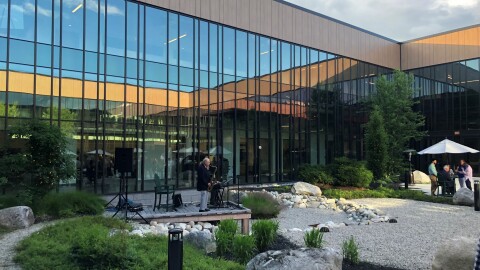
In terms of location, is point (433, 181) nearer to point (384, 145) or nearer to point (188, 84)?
point (384, 145)

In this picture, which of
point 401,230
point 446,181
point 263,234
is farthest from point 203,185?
point 446,181

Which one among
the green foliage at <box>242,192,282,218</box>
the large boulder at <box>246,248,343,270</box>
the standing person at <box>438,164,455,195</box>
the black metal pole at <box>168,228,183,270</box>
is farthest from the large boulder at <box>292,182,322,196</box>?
the black metal pole at <box>168,228,183,270</box>

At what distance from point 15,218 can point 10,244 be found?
1905 mm

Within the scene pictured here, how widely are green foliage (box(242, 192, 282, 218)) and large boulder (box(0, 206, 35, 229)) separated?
21.1 ft

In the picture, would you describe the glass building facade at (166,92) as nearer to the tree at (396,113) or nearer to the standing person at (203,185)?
the tree at (396,113)

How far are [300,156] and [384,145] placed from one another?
5675 millimetres

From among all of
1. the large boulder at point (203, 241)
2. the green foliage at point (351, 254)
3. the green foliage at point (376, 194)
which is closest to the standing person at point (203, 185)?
the large boulder at point (203, 241)

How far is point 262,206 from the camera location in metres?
13.2

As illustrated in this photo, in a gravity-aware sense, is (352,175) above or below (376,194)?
above

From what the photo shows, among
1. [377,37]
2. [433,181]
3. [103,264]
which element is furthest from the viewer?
[377,37]

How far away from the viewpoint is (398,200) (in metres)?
18.3

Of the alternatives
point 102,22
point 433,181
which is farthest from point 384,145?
point 102,22

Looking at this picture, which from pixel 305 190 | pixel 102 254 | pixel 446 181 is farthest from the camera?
pixel 305 190

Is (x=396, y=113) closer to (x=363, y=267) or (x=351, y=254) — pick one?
(x=351, y=254)
